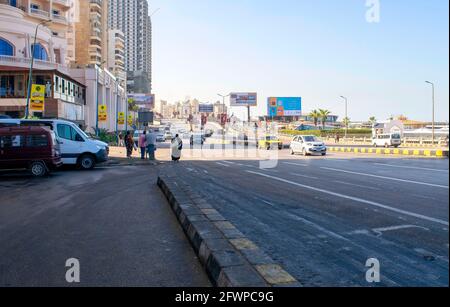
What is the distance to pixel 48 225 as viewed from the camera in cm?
769

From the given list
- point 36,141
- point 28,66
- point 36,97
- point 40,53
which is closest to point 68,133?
point 36,141

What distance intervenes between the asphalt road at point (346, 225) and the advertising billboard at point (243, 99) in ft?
260

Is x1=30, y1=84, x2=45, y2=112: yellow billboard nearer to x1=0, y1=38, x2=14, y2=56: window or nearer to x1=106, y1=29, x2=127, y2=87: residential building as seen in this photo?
x1=0, y1=38, x2=14, y2=56: window

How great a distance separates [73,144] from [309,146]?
1887 centimetres

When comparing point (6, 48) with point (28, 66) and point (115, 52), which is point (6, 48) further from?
point (115, 52)

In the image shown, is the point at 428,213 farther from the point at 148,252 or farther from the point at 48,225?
the point at 48,225

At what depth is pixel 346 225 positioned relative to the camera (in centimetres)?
719

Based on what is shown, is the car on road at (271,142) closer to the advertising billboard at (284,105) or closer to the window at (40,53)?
the window at (40,53)

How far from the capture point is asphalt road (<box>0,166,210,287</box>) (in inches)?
190

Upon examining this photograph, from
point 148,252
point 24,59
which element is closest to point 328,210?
point 148,252

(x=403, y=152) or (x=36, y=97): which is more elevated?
(x=36, y=97)

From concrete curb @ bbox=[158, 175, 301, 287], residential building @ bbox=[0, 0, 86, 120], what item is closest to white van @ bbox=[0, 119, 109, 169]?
concrete curb @ bbox=[158, 175, 301, 287]
